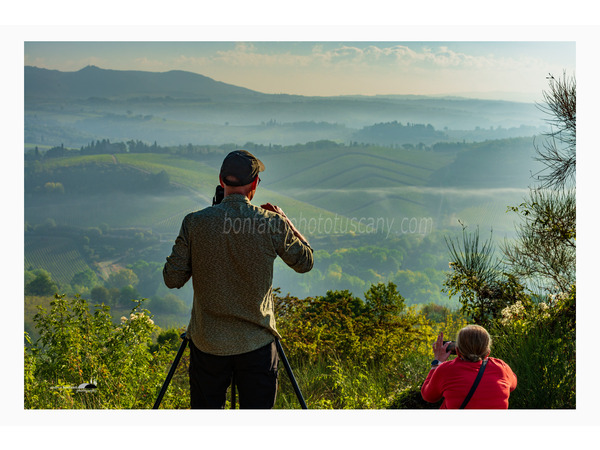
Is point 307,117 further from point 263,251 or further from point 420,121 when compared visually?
point 263,251

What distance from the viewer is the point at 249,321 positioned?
2.80 metres

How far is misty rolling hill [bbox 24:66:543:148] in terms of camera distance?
8016 millimetres

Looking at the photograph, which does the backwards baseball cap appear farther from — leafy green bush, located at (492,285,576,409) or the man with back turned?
leafy green bush, located at (492,285,576,409)

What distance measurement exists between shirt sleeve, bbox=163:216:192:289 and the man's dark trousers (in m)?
0.42

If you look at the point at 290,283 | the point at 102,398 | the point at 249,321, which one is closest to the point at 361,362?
the point at 102,398

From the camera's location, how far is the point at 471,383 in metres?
2.87

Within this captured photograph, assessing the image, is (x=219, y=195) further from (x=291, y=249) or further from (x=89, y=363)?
(x=89, y=363)

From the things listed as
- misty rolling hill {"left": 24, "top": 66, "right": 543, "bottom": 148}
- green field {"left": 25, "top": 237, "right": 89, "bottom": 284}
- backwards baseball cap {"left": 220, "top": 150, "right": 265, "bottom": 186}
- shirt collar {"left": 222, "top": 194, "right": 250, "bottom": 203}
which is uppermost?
misty rolling hill {"left": 24, "top": 66, "right": 543, "bottom": 148}

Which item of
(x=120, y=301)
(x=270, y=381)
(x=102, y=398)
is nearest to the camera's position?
(x=270, y=381)

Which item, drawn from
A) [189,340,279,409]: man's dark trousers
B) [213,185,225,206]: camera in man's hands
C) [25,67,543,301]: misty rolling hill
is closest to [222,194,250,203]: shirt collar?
[213,185,225,206]: camera in man's hands

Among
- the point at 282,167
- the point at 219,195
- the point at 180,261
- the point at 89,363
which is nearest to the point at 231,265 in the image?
the point at 180,261

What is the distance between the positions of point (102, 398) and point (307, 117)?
5492mm

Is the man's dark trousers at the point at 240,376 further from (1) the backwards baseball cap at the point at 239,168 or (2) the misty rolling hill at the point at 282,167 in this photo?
(2) the misty rolling hill at the point at 282,167

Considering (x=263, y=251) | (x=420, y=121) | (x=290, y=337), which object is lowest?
(x=290, y=337)
